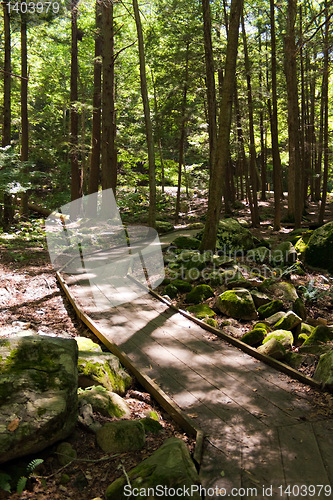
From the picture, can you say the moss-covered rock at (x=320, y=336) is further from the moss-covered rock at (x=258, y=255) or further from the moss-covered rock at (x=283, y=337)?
the moss-covered rock at (x=258, y=255)

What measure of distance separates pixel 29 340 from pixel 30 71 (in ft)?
75.5

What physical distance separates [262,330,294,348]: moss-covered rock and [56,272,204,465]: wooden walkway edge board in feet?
6.89

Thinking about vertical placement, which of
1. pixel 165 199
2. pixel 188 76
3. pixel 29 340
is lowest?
pixel 29 340

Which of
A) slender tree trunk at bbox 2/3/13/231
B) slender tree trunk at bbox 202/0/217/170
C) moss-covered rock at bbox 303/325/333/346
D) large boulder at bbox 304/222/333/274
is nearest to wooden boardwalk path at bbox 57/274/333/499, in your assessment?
moss-covered rock at bbox 303/325/333/346

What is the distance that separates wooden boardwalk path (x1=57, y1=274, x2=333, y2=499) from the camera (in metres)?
2.97

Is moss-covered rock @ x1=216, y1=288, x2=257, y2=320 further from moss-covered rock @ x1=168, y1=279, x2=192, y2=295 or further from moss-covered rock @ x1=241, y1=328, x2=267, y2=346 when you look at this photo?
moss-covered rock @ x1=168, y1=279, x2=192, y2=295

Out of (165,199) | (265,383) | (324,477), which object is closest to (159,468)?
(324,477)

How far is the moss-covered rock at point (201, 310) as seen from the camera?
7020 millimetres

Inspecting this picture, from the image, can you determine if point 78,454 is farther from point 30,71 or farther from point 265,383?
point 30,71

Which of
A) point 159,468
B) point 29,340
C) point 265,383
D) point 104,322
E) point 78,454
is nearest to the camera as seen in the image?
point 159,468

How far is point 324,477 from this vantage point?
2.91m

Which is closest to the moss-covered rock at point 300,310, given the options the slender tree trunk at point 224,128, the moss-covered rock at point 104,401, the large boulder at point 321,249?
the large boulder at point 321,249

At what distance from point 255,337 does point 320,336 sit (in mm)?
956

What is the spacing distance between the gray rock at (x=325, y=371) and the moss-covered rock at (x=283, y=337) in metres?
0.84
